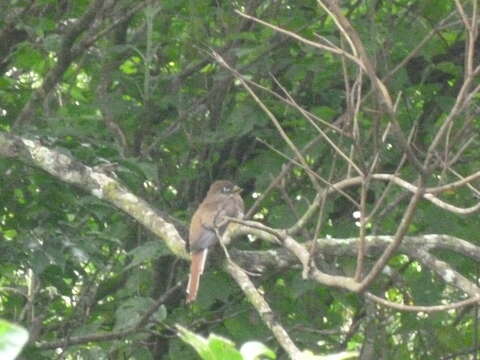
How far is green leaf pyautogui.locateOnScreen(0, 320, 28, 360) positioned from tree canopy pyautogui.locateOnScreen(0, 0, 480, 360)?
3.41 meters

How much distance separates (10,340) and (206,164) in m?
5.26

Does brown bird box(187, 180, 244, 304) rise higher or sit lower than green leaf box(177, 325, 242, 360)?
lower

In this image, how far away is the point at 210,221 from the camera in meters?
5.26

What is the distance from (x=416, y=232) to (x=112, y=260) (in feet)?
5.94

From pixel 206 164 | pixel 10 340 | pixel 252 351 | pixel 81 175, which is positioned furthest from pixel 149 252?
pixel 10 340

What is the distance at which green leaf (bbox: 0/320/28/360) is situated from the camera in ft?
4.09

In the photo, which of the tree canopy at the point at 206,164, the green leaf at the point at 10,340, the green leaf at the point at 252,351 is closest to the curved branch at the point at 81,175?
the tree canopy at the point at 206,164

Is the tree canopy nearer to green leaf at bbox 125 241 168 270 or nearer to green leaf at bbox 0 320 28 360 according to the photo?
green leaf at bbox 125 241 168 270

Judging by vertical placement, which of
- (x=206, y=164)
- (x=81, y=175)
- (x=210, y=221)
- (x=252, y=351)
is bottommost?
(x=206, y=164)

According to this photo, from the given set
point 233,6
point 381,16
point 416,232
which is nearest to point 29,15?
point 233,6

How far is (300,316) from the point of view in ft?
20.3

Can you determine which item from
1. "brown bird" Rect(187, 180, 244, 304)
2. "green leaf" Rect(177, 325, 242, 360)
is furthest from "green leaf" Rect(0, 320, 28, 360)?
"brown bird" Rect(187, 180, 244, 304)

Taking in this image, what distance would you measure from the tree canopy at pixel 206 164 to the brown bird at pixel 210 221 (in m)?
0.08

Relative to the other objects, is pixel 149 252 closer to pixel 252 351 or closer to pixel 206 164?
pixel 206 164
